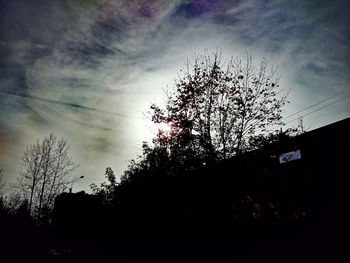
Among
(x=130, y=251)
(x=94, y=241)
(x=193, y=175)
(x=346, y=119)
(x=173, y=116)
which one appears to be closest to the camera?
(x=193, y=175)

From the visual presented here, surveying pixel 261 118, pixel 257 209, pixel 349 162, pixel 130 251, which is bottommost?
pixel 130 251

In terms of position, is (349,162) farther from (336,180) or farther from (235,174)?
(235,174)

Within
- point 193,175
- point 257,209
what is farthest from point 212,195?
point 257,209

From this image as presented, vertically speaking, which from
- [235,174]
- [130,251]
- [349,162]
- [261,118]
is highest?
[261,118]

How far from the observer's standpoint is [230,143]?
48.0 feet

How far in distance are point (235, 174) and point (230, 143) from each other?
1754mm

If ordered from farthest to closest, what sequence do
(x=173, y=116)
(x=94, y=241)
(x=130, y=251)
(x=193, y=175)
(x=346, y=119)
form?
(x=94, y=241), (x=130, y=251), (x=346, y=119), (x=173, y=116), (x=193, y=175)

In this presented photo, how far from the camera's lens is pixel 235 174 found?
14.0 m

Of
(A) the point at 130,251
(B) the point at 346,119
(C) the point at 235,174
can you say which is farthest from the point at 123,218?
(B) the point at 346,119

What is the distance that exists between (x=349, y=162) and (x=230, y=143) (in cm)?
1014

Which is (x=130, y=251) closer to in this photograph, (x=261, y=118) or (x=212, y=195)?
(x=212, y=195)

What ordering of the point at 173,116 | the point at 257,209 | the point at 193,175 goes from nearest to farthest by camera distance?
the point at 257,209 < the point at 193,175 < the point at 173,116

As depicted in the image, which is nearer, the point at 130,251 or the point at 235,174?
the point at 235,174

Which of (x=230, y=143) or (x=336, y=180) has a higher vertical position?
(x=230, y=143)
